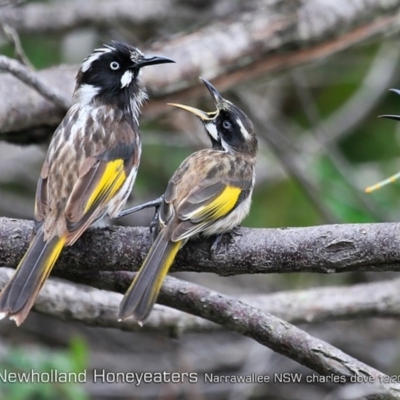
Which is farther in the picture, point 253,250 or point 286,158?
point 286,158

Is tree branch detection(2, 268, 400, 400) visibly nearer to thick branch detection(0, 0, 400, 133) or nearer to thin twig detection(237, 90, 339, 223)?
thick branch detection(0, 0, 400, 133)

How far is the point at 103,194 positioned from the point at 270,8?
2.78m

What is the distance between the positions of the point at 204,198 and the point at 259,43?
2312mm

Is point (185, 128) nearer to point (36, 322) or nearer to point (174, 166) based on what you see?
Answer: point (174, 166)

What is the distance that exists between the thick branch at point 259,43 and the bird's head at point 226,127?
39.9 inches

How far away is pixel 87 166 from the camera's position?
4.29 metres

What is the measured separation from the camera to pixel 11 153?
310 inches

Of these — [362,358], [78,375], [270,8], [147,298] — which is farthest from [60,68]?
[362,358]

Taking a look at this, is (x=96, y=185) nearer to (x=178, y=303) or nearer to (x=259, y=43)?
(x=178, y=303)

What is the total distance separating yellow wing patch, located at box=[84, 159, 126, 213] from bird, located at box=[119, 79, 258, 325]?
26 cm

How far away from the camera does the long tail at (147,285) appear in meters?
3.71

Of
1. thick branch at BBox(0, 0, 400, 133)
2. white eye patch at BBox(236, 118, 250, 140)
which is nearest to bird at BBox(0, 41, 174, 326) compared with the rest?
white eye patch at BBox(236, 118, 250, 140)

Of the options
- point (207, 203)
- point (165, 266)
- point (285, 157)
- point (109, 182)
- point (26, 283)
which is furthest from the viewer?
point (285, 157)

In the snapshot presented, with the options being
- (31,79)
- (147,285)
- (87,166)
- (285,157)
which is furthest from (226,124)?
(285,157)
